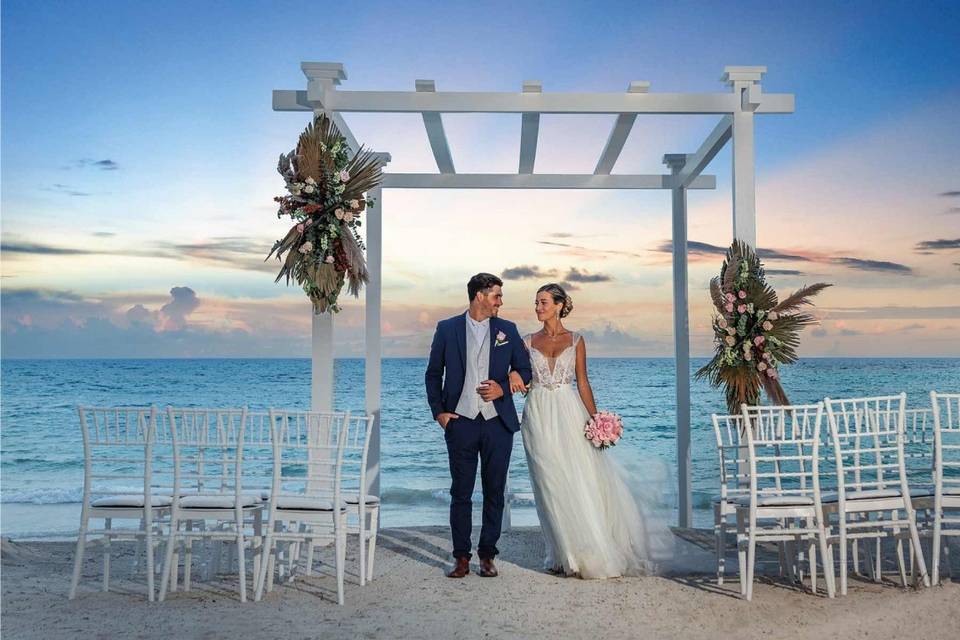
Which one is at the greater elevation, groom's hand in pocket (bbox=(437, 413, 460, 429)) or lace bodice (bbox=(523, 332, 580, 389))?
lace bodice (bbox=(523, 332, 580, 389))

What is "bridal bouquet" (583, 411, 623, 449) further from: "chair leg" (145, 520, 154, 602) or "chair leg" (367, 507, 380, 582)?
"chair leg" (145, 520, 154, 602)

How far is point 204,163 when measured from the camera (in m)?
19.3

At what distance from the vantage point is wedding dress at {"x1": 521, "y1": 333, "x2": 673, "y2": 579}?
560 centimetres

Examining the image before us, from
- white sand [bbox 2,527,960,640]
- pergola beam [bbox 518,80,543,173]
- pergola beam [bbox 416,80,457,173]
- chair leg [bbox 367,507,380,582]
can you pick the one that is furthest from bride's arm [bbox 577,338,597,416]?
pergola beam [bbox 416,80,457,173]

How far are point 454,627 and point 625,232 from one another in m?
17.4

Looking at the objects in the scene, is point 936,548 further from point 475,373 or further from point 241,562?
point 241,562

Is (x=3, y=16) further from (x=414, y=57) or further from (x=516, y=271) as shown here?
(x=516, y=271)

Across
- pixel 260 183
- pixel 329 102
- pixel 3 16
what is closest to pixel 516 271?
pixel 260 183

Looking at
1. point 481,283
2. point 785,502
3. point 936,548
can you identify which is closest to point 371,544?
point 481,283

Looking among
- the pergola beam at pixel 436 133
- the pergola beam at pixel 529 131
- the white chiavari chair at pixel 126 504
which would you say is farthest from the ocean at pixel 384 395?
the white chiavari chair at pixel 126 504

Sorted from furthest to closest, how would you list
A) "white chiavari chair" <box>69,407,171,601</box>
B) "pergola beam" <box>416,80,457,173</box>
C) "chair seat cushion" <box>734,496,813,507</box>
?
1. "pergola beam" <box>416,80,457,173</box>
2. "chair seat cushion" <box>734,496,813,507</box>
3. "white chiavari chair" <box>69,407,171,601</box>

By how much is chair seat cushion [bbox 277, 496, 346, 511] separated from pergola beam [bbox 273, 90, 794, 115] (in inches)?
118

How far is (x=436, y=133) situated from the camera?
7.49m

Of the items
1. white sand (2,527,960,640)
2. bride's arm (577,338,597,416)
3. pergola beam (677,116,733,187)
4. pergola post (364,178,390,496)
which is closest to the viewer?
white sand (2,527,960,640)
